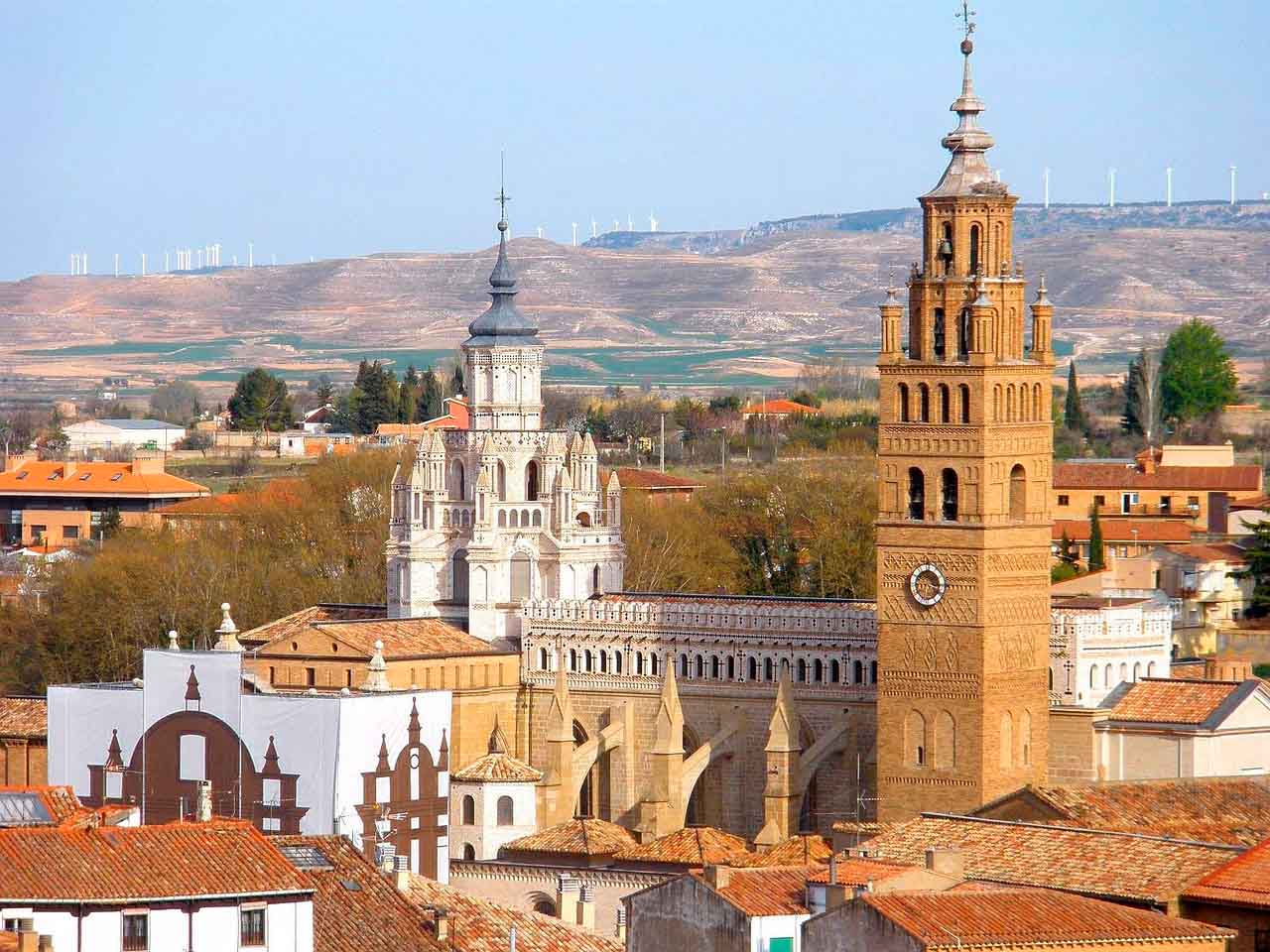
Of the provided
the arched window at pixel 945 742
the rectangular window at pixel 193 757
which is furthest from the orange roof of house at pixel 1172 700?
the rectangular window at pixel 193 757

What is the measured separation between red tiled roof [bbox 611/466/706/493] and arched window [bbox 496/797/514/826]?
4330cm

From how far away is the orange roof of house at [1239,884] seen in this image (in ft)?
145

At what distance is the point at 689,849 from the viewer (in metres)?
62.9

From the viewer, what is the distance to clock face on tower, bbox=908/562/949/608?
64125 mm

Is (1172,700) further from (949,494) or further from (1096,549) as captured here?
(1096,549)

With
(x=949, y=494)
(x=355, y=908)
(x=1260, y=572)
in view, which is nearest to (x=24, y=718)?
(x=949, y=494)

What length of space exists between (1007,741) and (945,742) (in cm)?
98

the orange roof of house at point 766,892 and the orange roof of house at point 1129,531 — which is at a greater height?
the orange roof of house at point 1129,531

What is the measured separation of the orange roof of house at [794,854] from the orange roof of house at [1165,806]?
3.02 metres

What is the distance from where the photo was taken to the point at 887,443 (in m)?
65.2

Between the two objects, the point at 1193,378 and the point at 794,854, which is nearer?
the point at 794,854

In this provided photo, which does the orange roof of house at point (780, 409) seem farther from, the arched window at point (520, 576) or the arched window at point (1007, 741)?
the arched window at point (1007, 741)

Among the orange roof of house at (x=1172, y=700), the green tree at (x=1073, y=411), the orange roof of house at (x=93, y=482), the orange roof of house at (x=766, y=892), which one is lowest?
the orange roof of house at (x=766, y=892)

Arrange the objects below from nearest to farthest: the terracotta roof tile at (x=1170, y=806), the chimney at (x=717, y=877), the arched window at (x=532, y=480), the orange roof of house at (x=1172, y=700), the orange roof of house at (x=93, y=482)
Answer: the chimney at (x=717, y=877) < the terracotta roof tile at (x=1170, y=806) < the orange roof of house at (x=1172, y=700) < the arched window at (x=532, y=480) < the orange roof of house at (x=93, y=482)
